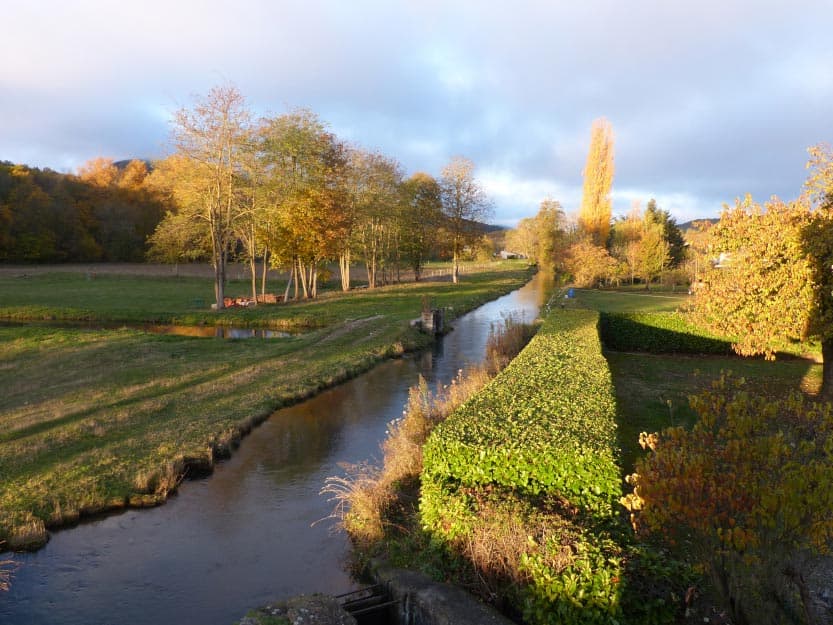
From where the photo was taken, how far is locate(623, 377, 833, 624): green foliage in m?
3.98

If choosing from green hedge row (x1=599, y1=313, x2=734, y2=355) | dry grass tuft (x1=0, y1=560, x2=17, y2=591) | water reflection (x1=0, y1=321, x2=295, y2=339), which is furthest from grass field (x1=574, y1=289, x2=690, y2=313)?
dry grass tuft (x1=0, y1=560, x2=17, y2=591)

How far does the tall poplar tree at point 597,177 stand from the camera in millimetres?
59438

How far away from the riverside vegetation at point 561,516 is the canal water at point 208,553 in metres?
0.83

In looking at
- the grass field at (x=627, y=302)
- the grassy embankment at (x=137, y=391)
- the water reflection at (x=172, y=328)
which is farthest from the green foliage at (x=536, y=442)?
the grass field at (x=627, y=302)

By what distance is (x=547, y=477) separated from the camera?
593cm

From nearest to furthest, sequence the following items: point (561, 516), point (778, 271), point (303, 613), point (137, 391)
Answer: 1. point (303, 613)
2. point (561, 516)
3. point (778, 271)
4. point (137, 391)

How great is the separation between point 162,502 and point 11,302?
106 feet

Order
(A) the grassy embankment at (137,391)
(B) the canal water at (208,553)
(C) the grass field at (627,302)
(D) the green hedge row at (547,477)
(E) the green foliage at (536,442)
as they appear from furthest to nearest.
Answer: (C) the grass field at (627,302) → (A) the grassy embankment at (137,391) → (B) the canal water at (208,553) → (E) the green foliage at (536,442) → (D) the green hedge row at (547,477)

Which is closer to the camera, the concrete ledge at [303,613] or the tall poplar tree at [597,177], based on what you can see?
the concrete ledge at [303,613]

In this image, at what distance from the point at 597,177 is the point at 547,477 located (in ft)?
197

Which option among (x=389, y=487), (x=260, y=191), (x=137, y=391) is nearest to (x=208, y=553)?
(x=389, y=487)

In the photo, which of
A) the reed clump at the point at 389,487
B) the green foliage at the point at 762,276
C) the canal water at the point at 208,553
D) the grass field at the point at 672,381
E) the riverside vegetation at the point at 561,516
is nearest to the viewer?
the riverside vegetation at the point at 561,516

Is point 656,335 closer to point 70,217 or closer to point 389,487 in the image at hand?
point 389,487

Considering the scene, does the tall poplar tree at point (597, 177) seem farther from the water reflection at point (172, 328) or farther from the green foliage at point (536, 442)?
the green foliage at point (536, 442)
